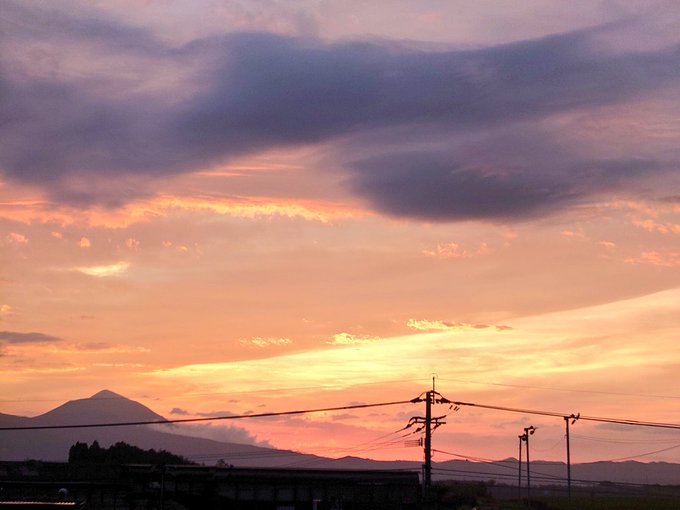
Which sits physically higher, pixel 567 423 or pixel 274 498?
pixel 567 423

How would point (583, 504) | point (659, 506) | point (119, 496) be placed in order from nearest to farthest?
point (119, 496) → point (659, 506) → point (583, 504)

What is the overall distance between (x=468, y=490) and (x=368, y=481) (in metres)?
54.0

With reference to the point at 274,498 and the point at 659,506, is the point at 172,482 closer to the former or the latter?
the point at 274,498

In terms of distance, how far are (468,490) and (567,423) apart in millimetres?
17668

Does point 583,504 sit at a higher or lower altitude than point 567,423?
lower

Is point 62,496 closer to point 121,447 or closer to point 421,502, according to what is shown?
point 421,502

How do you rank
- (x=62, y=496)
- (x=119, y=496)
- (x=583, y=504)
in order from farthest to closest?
(x=583, y=504) → (x=119, y=496) → (x=62, y=496)

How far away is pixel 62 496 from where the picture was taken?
6681 cm

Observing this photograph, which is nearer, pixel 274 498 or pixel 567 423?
pixel 274 498

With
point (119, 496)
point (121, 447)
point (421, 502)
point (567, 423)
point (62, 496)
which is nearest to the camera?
point (62, 496)

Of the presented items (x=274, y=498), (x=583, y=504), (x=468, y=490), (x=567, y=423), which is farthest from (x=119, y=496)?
(x=567, y=423)

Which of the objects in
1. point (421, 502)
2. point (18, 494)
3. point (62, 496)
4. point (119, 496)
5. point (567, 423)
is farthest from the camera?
point (567, 423)

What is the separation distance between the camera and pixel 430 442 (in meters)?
77.1

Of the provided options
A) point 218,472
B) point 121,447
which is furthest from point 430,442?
point 121,447
